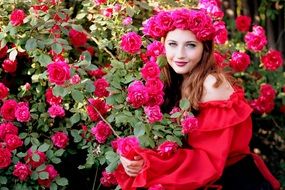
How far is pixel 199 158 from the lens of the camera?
112 inches

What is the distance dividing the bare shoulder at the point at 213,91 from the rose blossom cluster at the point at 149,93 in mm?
234

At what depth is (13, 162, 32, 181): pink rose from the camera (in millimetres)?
3025

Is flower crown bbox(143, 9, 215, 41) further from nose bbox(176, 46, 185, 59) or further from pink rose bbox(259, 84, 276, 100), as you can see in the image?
pink rose bbox(259, 84, 276, 100)

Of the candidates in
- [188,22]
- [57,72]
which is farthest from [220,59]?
[57,72]

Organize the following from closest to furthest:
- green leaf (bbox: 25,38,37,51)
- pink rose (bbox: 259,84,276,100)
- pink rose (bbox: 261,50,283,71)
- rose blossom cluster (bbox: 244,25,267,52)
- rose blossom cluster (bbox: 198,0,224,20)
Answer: green leaf (bbox: 25,38,37,51) → rose blossom cluster (bbox: 198,0,224,20) → rose blossom cluster (bbox: 244,25,267,52) → pink rose (bbox: 261,50,283,71) → pink rose (bbox: 259,84,276,100)

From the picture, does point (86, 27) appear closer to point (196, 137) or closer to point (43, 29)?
point (43, 29)

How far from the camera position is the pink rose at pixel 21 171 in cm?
303

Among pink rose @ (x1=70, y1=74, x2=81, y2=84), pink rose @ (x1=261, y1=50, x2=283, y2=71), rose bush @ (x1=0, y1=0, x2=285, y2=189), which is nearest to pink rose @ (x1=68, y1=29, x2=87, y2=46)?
rose bush @ (x1=0, y1=0, x2=285, y2=189)

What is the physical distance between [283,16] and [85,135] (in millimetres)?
2417

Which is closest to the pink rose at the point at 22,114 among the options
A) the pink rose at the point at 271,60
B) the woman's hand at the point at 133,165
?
the woman's hand at the point at 133,165

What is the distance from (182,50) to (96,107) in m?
0.53

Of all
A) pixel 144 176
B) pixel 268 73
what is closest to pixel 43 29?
pixel 144 176

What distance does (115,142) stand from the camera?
305cm

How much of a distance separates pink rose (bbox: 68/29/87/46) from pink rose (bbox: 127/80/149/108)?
81 centimetres
